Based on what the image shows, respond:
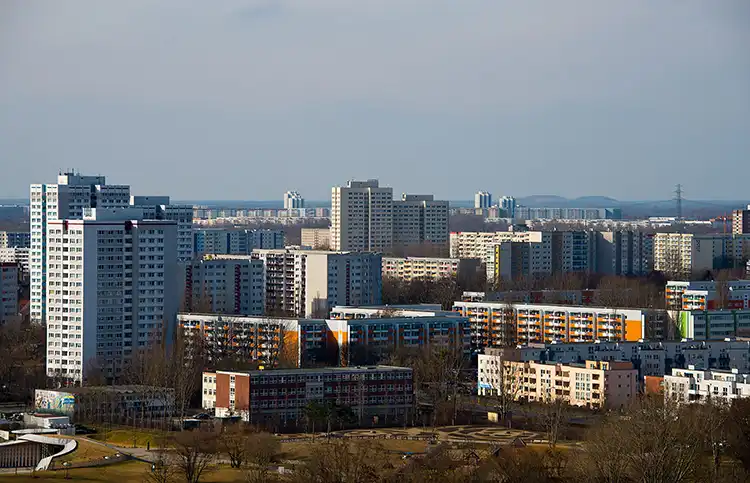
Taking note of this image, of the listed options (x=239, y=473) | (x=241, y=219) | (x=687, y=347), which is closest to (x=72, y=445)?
(x=239, y=473)

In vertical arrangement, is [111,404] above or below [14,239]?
below

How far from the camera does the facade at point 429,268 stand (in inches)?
1353

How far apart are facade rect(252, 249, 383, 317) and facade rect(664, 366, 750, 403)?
9.72m

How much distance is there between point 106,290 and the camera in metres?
22.6

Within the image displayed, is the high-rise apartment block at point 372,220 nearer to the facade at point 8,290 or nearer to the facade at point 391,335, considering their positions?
the facade at point 8,290

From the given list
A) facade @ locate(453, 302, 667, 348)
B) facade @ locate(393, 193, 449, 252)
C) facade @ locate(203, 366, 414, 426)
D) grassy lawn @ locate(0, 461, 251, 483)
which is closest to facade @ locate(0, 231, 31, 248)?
facade @ locate(393, 193, 449, 252)

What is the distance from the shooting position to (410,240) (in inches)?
1732

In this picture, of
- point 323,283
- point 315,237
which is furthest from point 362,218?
point 323,283

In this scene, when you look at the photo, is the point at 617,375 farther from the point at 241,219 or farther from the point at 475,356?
the point at 241,219

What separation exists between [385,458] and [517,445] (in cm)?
204

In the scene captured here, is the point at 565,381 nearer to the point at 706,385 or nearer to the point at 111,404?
the point at 706,385

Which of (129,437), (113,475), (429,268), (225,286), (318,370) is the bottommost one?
(113,475)

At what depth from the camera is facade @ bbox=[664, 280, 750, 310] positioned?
2789 centimetres

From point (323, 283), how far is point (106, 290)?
21.8ft
